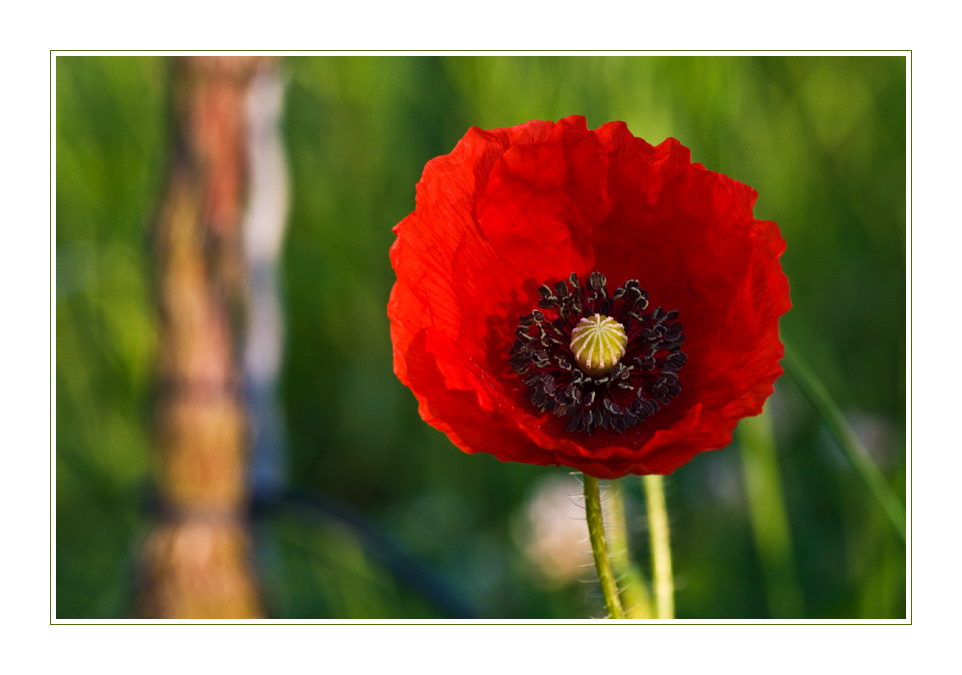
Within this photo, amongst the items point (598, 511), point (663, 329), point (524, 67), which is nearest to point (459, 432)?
point (598, 511)

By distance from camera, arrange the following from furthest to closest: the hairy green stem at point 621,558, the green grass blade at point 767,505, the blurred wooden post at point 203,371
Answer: the green grass blade at point 767,505
the blurred wooden post at point 203,371
the hairy green stem at point 621,558

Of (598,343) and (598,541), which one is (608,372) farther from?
(598,541)

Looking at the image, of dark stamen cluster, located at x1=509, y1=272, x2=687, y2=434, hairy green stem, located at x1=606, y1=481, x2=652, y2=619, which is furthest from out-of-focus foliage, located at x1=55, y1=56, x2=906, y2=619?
dark stamen cluster, located at x1=509, y1=272, x2=687, y2=434

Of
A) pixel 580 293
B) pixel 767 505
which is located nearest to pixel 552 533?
pixel 767 505

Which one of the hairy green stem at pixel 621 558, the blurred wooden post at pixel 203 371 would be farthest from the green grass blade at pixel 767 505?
the blurred wooden post at pixel 203 371

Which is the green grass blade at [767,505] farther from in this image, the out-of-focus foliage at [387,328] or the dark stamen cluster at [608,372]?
the dark stamen cluster at [608,372]

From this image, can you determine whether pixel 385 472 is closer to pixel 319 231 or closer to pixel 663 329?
pixel 319 231
